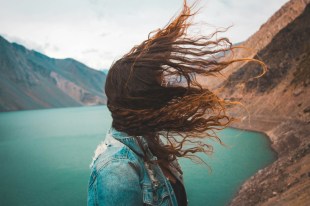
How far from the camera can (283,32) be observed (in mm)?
64438

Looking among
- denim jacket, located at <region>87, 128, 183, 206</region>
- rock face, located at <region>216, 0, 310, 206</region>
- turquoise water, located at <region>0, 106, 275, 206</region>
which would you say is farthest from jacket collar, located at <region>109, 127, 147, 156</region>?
turquoise water, located at <region>0, 106, 275, 206</region>

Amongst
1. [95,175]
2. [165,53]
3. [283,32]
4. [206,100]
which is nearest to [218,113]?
[206,100]

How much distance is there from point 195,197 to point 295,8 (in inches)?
2655

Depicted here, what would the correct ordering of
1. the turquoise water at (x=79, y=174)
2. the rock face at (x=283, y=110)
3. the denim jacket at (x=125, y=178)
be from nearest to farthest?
the denim jacket at (x=125, y=178)
the rock face at (x=283, y=110)
the turquoise water at (x=79, y=174)

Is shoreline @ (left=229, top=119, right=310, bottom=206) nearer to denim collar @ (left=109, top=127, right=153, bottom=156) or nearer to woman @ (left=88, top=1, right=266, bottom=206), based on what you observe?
woman @ (left=88, top=1, right=266, bottom=206)

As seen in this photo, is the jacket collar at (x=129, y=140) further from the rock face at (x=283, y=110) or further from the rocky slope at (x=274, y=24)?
the rocky slope at (x=274, y=24)

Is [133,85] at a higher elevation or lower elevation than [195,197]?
higher

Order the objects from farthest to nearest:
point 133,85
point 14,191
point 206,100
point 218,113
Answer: point 14,191 < point 218,113 < point 206,100 < point 133,85

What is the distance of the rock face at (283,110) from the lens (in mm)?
14348

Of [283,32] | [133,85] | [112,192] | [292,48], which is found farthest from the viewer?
[283,32]

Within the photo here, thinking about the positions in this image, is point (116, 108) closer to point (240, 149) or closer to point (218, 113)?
point (218, 113)

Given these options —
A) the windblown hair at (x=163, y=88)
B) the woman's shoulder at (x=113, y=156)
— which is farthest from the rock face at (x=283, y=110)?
the woman's shoulder at (x=113, y=156)

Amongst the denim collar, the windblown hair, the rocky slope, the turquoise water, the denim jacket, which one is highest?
the rocky slope

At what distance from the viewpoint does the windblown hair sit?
2.21 m
